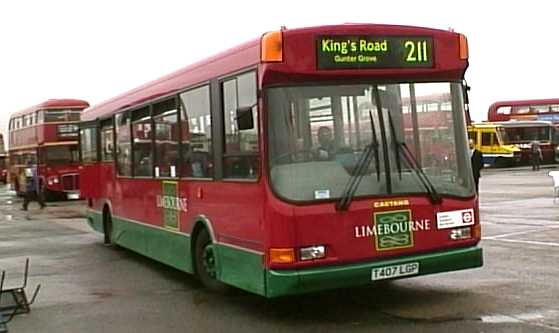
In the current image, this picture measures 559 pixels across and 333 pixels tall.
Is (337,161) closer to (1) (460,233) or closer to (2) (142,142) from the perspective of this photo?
(1) (460,233)

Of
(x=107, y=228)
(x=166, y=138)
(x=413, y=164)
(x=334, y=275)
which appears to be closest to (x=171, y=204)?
(x=166, y=138)

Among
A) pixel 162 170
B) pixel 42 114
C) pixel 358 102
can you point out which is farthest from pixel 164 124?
pixel 42 114

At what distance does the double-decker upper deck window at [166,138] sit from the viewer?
11.2 meters

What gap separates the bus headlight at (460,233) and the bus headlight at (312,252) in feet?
4.84

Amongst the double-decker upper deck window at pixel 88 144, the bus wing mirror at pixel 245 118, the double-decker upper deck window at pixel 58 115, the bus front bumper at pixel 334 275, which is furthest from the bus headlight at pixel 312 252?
the double-decker upper deck window at pixel 58 115

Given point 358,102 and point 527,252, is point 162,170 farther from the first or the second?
point 527,252

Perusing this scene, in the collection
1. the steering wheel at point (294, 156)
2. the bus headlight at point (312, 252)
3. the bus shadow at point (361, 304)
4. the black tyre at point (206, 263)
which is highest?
the steering wheel at point (294, 156)

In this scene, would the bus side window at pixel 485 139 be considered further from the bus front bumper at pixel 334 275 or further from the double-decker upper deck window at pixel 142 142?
the bus front bumper at pixel 334 275

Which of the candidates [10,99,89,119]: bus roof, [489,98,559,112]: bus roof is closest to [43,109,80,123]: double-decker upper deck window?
[10,99,89,119]: bus roof

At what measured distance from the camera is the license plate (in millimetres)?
8430

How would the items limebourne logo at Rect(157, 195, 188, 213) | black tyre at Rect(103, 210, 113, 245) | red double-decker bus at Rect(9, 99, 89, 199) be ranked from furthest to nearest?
red double-decker bus at Rect(9, 99, 89, 199), black tyre at Rect(103, 210, 113, 245), limebourne logo at Rect(157, 195, 188, 213)

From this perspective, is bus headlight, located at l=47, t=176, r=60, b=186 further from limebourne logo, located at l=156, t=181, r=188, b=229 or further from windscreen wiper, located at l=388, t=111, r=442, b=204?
windscreen wiper, located at l=388, t=111, r=442, b=204

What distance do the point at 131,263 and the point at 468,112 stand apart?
Result: 6958 millimetres

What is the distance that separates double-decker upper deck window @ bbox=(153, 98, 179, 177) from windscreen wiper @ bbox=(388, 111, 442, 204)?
134 inches
